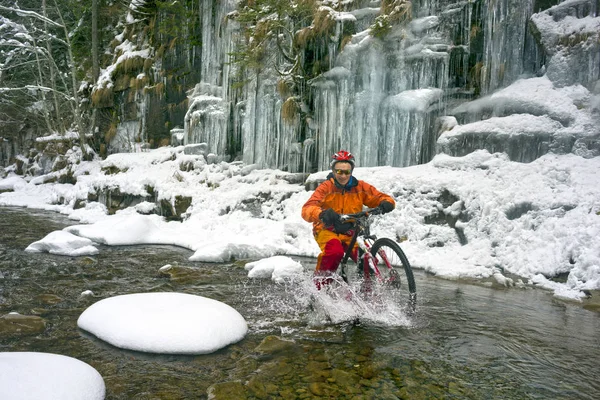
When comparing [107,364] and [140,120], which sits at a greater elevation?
[140,120]

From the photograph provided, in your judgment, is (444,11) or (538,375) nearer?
(538,375)

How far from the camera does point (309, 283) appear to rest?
4.54 metres

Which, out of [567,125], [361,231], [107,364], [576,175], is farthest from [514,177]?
[107,364]

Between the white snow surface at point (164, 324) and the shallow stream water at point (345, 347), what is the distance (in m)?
0.09

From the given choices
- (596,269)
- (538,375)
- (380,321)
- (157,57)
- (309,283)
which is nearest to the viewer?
(538,375)

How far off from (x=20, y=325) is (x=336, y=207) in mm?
3475

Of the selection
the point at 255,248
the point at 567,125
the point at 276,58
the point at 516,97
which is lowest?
the point at 255,248

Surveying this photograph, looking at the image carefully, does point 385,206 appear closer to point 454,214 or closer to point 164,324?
point 164,324

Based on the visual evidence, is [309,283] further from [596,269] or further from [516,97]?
[516,97]

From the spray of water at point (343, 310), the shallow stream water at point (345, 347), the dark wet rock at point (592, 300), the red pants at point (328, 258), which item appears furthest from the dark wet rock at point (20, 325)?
the dark wet rock at point (592, 300)

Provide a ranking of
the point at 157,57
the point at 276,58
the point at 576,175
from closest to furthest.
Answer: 1. the point at 576,175
2. the point at 276,58
3. the point at 157,57

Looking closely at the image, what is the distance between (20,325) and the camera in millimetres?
3844

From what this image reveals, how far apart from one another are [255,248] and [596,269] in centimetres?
611

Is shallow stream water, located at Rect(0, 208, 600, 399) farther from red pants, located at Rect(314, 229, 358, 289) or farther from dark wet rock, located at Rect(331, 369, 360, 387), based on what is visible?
red pants, located at Rect(314, 229, 358, 289)
